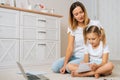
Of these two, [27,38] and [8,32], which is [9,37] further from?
[27,38]

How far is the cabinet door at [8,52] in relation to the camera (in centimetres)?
→ 250

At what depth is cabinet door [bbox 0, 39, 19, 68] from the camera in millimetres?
2504

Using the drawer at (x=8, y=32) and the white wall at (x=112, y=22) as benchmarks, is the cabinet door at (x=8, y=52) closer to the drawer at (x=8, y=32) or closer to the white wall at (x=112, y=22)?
the drawer at (x=8, y=32)

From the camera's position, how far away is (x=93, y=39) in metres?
1.67

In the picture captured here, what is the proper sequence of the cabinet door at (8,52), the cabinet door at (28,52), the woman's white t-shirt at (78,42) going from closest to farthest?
the woman's white t-shirt at (78,42)
the cabinet door at (8,52)
the cabinet door at (28,52)

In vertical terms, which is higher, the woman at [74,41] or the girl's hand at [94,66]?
the woman at [74,41]

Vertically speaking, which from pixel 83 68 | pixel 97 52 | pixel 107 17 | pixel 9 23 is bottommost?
pixel 83 68

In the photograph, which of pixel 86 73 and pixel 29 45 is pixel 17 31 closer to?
pixel 29 45

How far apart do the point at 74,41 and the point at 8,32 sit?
3.60ft

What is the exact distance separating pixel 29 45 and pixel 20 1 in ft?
2.86

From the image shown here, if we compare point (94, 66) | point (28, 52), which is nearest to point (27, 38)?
point (28, 52)

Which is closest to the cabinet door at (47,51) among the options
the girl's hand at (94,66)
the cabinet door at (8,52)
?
the cabinet door at (8,52)

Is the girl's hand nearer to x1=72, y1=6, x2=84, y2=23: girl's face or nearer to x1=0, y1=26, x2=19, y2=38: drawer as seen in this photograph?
x1=72, y1=6, x2=84, y2=23: girl's face

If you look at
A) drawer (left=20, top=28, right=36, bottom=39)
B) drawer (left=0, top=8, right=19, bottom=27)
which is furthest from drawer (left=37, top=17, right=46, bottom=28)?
drawer (left=0, top=8, right=19, bottom=27)
